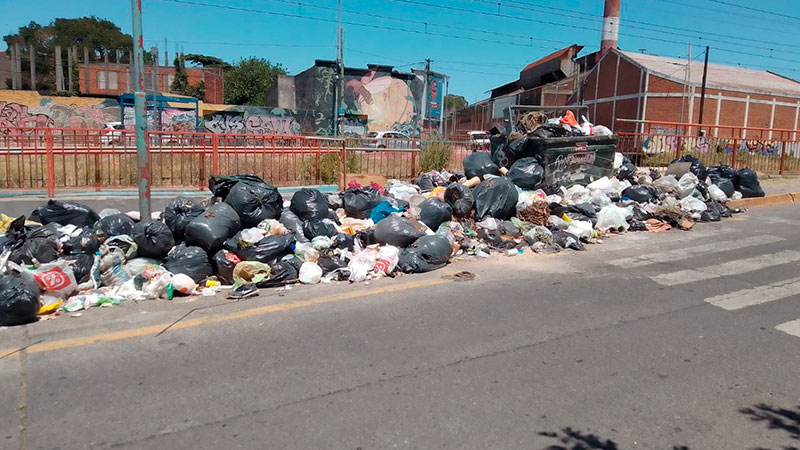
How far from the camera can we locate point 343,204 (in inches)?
359

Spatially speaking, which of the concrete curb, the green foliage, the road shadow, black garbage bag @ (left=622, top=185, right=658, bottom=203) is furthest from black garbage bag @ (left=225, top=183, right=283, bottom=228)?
the concrete curb

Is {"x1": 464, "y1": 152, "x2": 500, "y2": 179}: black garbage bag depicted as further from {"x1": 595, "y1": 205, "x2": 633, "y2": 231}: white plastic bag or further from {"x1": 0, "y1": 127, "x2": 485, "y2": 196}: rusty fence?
{"x1": 0, "y1": 127, "x2": 485, "y2": 196}: rusty fence

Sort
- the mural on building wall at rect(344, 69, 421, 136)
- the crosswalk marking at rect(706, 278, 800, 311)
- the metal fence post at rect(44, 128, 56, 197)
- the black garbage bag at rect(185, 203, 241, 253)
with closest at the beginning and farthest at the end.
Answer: the crosswalk marking at rect(706, 278, 800, 311) → the black garbage bag at rect(185, 203, 241, 253) → the metal fence post at rect(44, 128, 56, 197) → the mural on building wall at rect(344, 69, 421, 136)

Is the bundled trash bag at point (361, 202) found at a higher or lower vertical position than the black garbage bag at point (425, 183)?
lower

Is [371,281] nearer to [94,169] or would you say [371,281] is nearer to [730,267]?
[730,267]

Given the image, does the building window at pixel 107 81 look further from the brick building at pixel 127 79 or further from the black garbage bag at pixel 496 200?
the black garbage bag at pixel 496 200

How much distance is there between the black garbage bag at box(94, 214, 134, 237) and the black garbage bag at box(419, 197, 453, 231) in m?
3.80

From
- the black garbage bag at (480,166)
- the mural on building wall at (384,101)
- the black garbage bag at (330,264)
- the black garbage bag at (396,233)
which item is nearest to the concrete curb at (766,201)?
the black garbage bag at (480,166)

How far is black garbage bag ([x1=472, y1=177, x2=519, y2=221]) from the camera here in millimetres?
8562

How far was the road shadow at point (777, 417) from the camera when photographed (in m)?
3.15

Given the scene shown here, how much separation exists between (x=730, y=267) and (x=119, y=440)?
6.74 metres

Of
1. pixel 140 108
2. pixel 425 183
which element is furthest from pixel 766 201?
pixel 140 108

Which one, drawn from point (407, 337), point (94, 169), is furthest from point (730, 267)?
point (94, 169)

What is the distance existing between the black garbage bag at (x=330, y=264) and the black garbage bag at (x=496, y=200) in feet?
9.10
